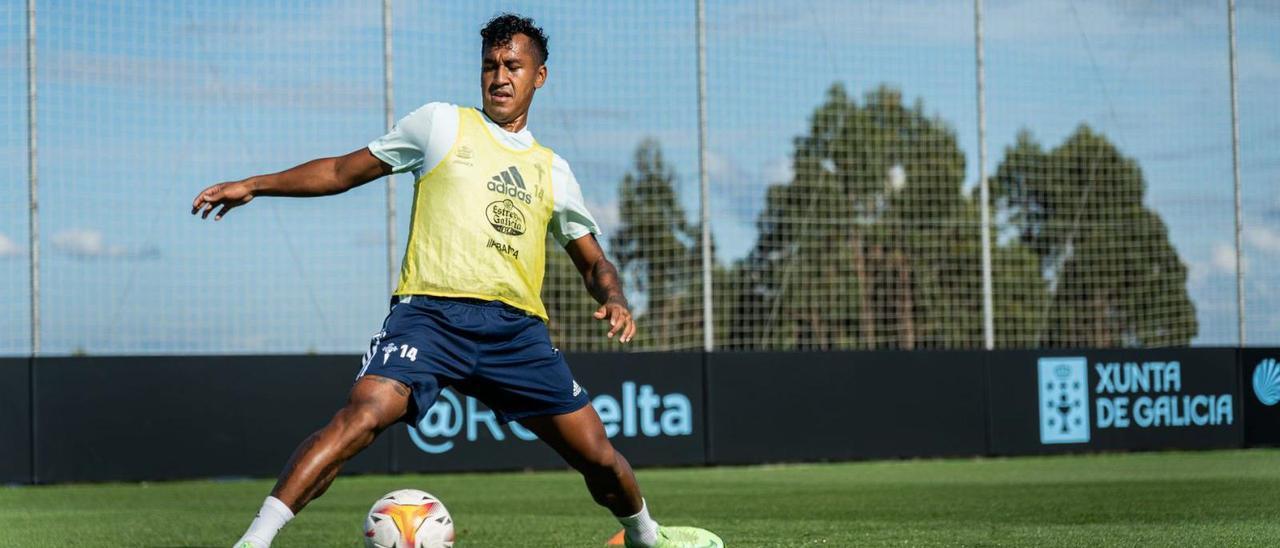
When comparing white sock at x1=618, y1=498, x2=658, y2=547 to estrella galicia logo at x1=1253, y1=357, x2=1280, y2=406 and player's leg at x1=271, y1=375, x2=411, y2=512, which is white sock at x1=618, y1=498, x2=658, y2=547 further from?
estrella galicia logo at x1=1253, y1=357, x2=1280, y2=406

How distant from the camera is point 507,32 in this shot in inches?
223

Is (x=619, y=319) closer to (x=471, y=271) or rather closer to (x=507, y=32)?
(x=471, y=271)

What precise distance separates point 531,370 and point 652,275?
39.6 feet

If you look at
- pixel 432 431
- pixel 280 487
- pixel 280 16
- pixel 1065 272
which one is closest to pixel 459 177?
pixel 280 487

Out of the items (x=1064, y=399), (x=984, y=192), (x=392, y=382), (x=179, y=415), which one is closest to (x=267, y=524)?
(x=392, y=382)

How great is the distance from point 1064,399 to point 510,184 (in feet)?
45.1

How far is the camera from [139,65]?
15461mm

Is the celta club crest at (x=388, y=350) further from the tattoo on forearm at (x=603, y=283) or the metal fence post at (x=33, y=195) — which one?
the metal fence post at (x=33, y=195)

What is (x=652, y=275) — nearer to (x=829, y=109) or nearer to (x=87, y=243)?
(x=829, y=109)

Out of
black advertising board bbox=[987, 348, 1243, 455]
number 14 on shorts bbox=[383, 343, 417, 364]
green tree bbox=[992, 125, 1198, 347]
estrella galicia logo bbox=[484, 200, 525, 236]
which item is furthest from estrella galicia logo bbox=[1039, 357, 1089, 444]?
number 14 on shorts bbox=[383, 343, 417, 364]

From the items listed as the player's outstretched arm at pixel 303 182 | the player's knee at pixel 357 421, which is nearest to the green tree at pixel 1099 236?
the player's outstretched arm at pixel 303 182

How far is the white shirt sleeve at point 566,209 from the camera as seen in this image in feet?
19.0

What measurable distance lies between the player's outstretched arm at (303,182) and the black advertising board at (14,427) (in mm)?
9985

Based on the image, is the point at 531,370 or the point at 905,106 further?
the point at 905,106
